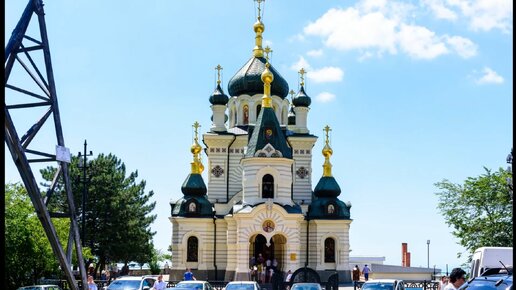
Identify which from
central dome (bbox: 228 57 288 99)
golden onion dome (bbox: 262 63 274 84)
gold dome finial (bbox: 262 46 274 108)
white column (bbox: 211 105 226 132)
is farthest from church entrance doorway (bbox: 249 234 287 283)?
central dome (bbox: 228 57 288 99)

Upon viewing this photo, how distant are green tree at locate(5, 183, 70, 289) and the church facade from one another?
17.2m

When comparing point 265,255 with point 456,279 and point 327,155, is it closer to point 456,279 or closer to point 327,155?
point 327,155

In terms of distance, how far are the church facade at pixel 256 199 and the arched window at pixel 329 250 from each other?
7cm

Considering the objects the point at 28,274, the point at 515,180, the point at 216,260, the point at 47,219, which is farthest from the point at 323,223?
the point at 515,180

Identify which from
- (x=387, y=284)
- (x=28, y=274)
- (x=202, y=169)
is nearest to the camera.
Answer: (x=387, y=284)

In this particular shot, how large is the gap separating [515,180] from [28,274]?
30871 mm

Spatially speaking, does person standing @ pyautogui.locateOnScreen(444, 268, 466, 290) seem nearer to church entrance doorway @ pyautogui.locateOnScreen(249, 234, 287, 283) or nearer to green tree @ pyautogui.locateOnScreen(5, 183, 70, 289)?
green tree @ pyautogui.locateOnScreen(5, 183, 70, 289)

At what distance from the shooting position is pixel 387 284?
2556cm

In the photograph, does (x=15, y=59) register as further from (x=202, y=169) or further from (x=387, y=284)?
(x=202, y=169)

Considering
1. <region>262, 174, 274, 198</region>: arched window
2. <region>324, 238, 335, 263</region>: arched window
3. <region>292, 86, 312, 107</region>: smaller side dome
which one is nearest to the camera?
<region>262, 174, 274, 198</region>: arched window

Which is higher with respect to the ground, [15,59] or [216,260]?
[15,59]

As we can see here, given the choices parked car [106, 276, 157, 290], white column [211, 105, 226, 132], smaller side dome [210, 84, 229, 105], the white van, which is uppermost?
smaller side dome [210, 84, 229, 105]

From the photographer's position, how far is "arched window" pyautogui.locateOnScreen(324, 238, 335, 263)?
5297 centimetres

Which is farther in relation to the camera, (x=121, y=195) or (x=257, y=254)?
(x=121, y=195)
